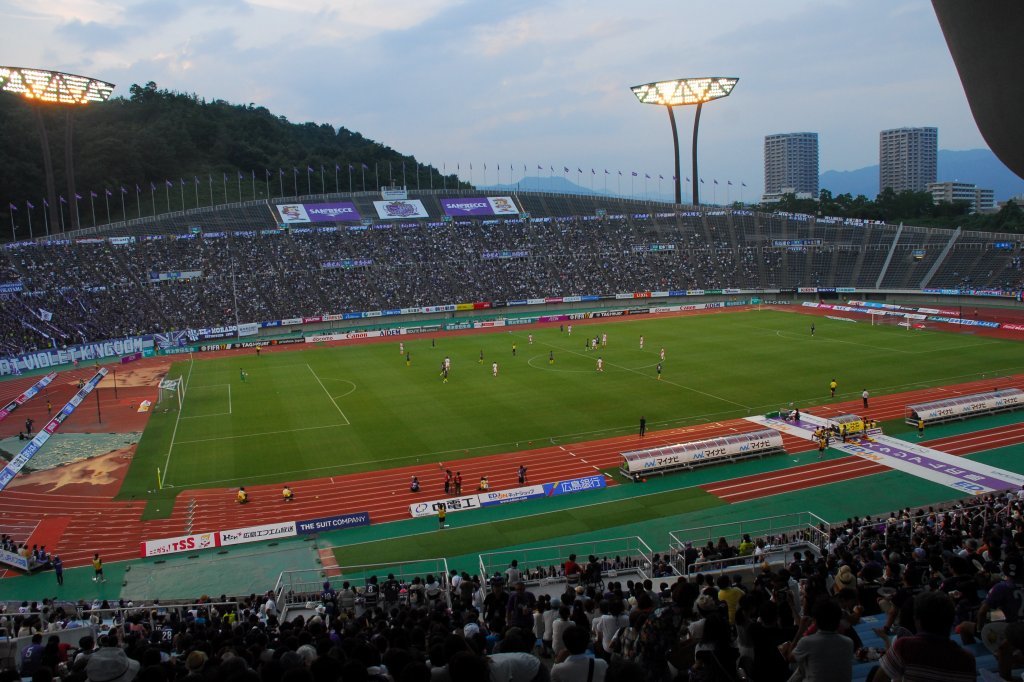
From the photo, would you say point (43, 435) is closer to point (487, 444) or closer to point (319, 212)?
point (487, 444)

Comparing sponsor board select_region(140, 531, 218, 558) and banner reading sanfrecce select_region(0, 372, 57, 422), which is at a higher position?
banner reading sanfrecce select_region(0, 372, 57, 422)

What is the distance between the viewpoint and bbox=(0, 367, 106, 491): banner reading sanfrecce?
101 ft

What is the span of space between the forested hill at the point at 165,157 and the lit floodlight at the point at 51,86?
11.6 metres

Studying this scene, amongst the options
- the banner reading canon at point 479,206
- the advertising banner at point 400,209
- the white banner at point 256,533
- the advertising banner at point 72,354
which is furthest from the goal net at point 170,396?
the banner reading canon at point 479,206

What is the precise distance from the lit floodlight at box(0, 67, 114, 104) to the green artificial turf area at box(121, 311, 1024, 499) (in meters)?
28.5

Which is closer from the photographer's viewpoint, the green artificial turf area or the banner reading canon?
the green artificial turf area

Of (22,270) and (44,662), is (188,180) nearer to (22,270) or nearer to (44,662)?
(22,270)

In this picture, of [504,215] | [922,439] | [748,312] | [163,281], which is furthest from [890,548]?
[504,215]

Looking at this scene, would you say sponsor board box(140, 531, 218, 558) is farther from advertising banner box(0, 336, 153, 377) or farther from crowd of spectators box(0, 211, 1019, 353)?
crowd of spectators box(0, 211, 1019, 353)

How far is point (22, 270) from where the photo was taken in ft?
230

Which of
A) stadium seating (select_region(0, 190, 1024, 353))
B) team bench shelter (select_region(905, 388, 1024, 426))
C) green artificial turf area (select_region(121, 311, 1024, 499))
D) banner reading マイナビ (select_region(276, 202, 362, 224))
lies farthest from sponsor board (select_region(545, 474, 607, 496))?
banner reading マイナビ (select_region(276, 202, 362, 224))

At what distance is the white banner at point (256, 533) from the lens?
25.0 metres

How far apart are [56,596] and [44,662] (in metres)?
15.3

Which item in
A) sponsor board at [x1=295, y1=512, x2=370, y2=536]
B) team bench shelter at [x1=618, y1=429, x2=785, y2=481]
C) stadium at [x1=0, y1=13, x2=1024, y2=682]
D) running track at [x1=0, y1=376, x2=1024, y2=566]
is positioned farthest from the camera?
team bench shelter at [x1=618, y1=429, x2=785, y2=481]
